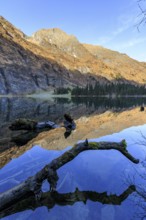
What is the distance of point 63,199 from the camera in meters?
11.8

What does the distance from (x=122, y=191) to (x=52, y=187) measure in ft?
10.8

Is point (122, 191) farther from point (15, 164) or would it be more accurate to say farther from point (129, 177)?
point (15, 164)

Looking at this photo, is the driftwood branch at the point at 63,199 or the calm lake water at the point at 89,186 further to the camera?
the driftwood branch at the point at 63,199

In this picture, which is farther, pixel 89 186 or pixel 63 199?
pixel 89 186

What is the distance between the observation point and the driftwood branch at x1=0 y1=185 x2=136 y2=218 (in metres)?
11.0

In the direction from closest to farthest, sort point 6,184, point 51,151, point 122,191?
1. point 122,191
2. point 6,184
3. point 51,151

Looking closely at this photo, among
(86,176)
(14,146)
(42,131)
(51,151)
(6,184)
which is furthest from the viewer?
(42,131)

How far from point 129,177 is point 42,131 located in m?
19.7

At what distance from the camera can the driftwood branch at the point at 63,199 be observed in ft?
36.0

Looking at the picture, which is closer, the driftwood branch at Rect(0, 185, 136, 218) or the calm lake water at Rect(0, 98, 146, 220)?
the calm lake water at Rect(0, 98, 146, 220)

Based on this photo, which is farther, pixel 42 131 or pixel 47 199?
pixel 42 131

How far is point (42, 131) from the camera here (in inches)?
1307

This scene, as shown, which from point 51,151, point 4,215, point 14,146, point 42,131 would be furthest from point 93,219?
point 42,131

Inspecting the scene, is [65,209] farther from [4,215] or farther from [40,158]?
[40,158]
